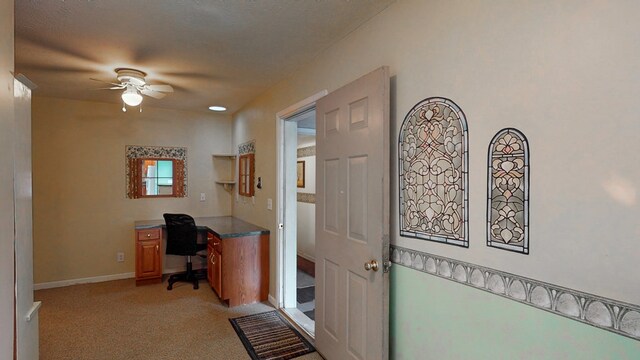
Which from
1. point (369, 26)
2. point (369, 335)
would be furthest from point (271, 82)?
point (369, 335)

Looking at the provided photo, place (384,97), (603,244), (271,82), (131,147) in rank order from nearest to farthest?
1. (603,244)
2. (384,97)
3. (271,82)
4. (131,147)

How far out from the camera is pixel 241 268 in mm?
3445

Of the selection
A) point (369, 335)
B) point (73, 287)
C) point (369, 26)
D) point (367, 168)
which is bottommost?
point (73, 287)

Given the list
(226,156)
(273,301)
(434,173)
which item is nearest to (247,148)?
(226,156)

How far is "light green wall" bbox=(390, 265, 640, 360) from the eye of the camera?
105cm

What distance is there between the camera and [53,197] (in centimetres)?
404

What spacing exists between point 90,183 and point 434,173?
451cm

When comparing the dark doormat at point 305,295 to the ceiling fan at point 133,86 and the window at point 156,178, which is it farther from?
the ceiling fan at point 133,86

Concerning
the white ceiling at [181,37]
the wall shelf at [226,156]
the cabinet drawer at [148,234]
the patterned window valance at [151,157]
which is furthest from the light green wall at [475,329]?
the patterned window valance at [151,157]

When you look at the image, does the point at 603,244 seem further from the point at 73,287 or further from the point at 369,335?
the point at 73,287

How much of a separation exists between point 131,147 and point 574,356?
4969mm

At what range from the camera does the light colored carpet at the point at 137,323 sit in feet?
8.34

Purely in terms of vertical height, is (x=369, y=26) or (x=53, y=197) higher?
(x=369, y=26)

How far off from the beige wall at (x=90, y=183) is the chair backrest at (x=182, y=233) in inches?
30.0
